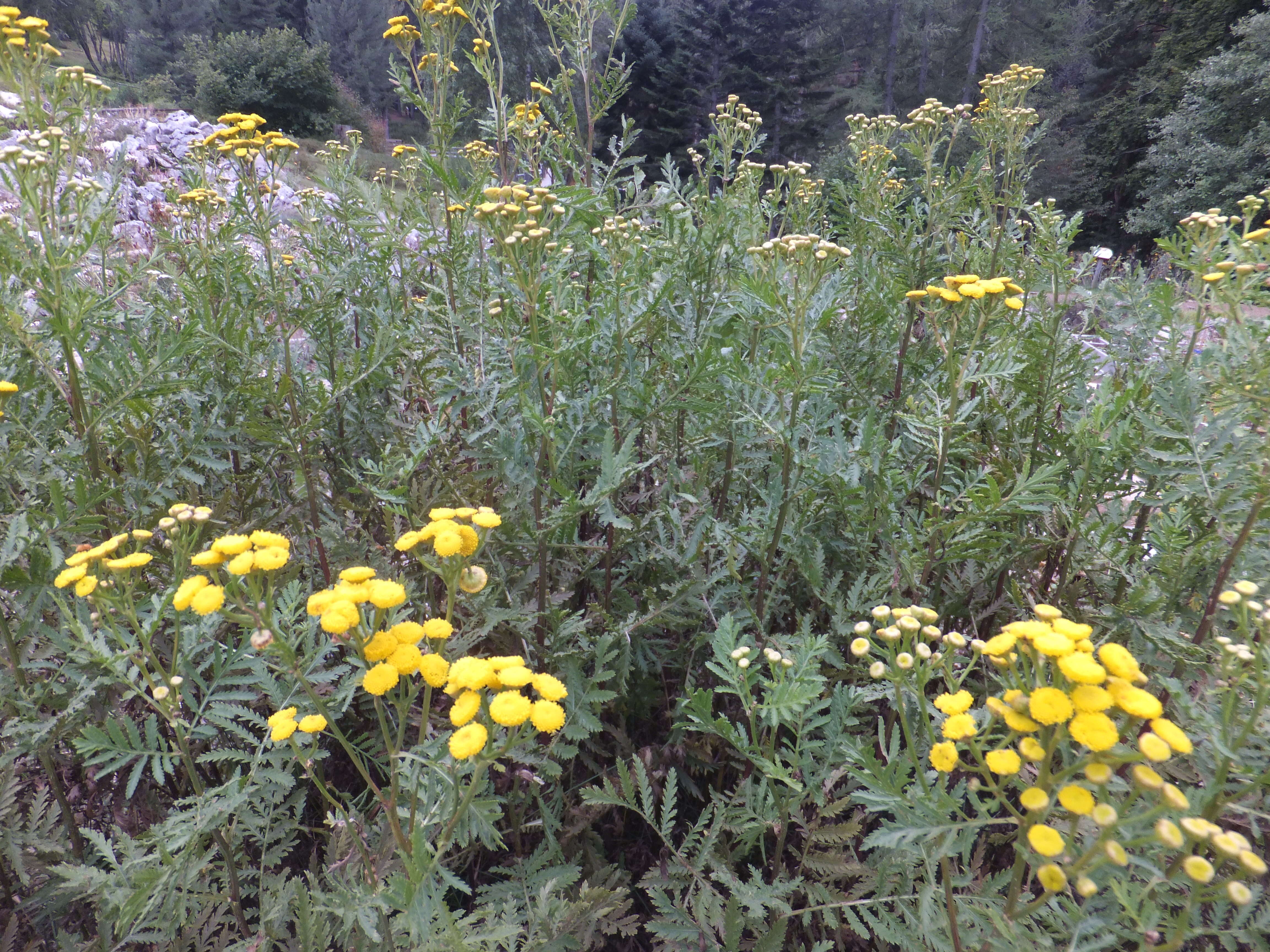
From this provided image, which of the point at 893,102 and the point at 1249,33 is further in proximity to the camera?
the point at 893,102

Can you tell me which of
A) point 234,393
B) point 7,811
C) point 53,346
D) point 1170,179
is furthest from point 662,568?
point 1170,179

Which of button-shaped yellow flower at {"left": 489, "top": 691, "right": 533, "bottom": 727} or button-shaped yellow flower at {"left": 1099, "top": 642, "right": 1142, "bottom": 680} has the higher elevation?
button-shaped yellow flower at {"left": 1099, "top": 642, "right": 1142, "bottom": 680}

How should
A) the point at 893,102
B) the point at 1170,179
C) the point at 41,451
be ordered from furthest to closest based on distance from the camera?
1. the point at 893,102
2. the point at 1170,179
3. the point at 41,451

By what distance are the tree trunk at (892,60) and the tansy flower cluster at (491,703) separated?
1441 inches

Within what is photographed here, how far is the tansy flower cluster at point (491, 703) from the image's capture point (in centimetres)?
108

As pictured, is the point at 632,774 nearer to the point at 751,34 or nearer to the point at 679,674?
the point at 679,674

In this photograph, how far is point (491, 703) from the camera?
3.87 ft

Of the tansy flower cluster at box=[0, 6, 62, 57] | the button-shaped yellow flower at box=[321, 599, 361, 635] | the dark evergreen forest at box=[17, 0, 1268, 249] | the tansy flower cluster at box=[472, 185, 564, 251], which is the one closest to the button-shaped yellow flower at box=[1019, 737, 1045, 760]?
the button-shaped yellow flower at box=[321, 599, 361, 635]

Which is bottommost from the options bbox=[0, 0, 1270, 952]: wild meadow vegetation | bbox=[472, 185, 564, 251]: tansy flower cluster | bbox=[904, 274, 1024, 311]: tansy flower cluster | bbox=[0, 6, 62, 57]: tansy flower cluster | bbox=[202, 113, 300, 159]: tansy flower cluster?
bbox=[0, 0, 1270, 952]: wild meadow vegetation

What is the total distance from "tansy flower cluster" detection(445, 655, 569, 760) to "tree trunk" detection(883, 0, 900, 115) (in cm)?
3660

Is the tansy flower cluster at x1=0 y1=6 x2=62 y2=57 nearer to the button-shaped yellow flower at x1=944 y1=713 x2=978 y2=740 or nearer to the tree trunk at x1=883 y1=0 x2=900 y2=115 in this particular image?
the button-shaped yellow flower at x1=944 y1=713 x2=978 y2=740

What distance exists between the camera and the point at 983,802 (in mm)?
1152

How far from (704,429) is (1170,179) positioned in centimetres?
2426

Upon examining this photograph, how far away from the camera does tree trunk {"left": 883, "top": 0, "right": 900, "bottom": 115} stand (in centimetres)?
3186
